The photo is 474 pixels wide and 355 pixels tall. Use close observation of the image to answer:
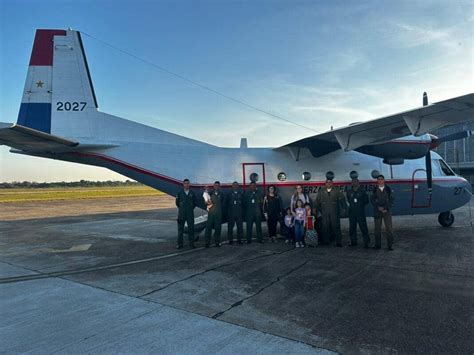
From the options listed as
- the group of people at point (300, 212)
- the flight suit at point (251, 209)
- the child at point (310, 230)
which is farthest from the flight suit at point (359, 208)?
the flight suit at point (251, 209)

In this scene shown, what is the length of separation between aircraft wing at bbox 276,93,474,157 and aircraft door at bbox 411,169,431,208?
318 centimetres

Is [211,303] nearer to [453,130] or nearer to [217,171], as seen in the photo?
[217,171]

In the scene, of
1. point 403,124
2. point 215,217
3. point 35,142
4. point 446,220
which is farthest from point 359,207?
point 35,142

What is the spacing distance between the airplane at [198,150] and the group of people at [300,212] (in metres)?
1.18

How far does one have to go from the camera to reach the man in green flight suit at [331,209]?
912 centimetres

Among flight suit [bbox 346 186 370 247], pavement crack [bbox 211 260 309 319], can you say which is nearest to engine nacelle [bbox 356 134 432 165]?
flight suit [bbox 346 186 370 247]

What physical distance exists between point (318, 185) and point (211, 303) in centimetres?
736

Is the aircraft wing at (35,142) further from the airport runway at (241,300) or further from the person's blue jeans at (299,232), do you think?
the person's blue jeans at (299,232)

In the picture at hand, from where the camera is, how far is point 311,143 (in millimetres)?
10656

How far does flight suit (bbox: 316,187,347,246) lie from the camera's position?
9.12m

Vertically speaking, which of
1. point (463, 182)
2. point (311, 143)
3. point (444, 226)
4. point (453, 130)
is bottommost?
point (444, 226)

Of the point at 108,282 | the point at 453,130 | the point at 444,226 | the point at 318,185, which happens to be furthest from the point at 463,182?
the point at 453,130

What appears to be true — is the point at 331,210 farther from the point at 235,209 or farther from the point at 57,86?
the point at 57,86

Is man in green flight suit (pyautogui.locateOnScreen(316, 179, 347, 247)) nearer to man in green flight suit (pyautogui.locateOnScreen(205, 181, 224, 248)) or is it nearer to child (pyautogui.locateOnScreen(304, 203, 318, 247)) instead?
child (pyautogui.locateOnScreen(304, 203, 318, 247))
